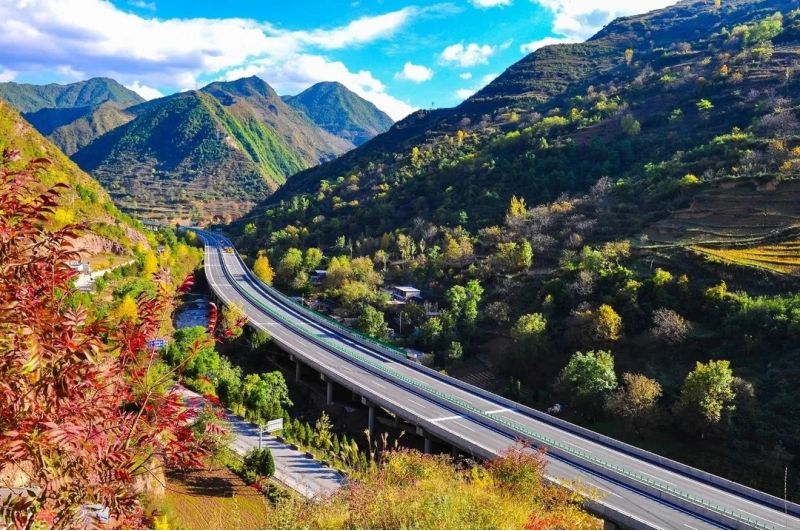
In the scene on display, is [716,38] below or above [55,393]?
above

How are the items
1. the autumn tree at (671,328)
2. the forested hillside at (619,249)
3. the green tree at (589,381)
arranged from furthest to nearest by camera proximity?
the autumn tree at (671,328)
the green tree at (589,381)
the forested hillside at (619,249)

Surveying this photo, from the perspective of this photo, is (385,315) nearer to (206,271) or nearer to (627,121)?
(206,271)

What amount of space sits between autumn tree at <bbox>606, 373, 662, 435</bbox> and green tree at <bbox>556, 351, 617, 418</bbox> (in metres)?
1.32

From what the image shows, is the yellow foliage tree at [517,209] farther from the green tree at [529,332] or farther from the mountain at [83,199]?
the mountain at [83,199]

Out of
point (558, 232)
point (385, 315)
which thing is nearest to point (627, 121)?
point (558, 232)

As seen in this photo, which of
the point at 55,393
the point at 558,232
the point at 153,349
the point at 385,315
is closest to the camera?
the point at 55,393

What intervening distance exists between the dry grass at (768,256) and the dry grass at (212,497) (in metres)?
43.2

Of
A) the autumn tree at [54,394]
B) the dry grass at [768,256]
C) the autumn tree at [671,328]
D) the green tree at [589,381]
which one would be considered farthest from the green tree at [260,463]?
the dry grass at [768,256]

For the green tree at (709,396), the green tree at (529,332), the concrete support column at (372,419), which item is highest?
the green tree at (529,332)

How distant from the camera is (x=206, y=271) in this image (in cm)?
8575

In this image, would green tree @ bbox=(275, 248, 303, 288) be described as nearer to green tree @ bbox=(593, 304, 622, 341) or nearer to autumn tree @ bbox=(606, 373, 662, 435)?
green tree @ bbox=(593, 304, 622, 341)

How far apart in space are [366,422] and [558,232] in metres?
39.3

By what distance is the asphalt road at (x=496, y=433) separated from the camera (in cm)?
2111

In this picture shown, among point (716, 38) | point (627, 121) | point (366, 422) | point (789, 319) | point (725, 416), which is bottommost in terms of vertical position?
point (366, 422)
